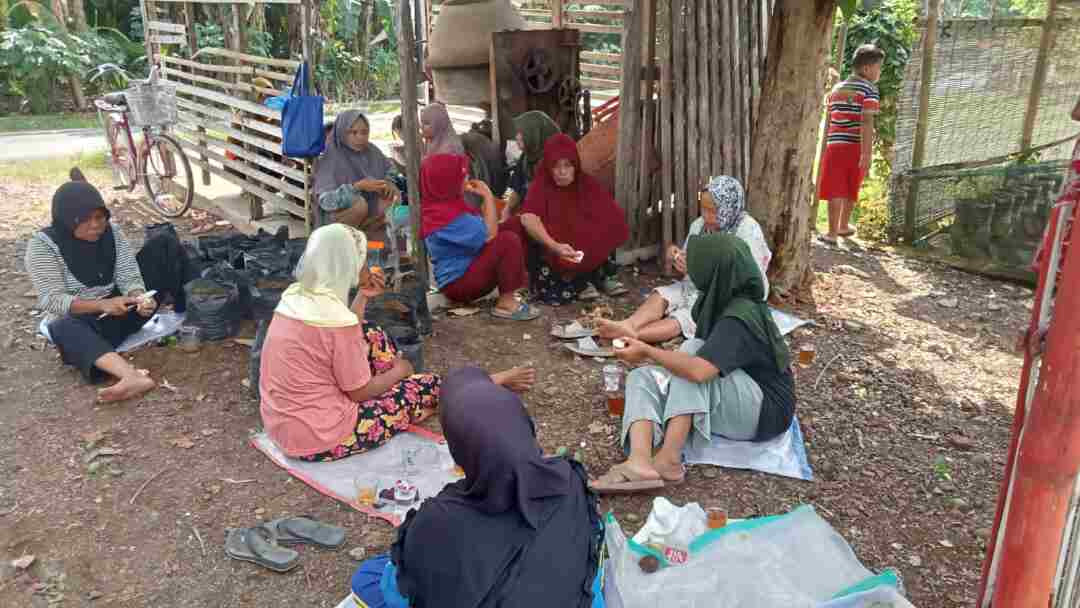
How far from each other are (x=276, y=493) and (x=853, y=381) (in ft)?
10.7

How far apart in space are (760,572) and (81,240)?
4.12m

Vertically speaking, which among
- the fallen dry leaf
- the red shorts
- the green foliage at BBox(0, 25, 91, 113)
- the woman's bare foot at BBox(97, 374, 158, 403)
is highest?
the green foliage at BBox(0, 25, 91, 113)

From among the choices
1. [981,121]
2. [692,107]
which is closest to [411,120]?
[692,107]

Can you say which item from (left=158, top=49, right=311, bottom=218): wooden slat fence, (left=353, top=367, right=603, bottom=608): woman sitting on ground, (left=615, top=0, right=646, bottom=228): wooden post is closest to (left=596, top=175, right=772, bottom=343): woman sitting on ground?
(left=615, top=0, right=646, bottom=228): wooden post

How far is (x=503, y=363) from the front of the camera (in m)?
5.04

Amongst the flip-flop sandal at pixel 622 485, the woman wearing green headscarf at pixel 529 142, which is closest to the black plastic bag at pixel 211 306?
the woman wearing green headscarf at pixel 529 142

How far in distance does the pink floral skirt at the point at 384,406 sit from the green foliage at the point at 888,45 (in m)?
7.62

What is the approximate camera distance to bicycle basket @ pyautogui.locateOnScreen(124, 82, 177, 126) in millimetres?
7855

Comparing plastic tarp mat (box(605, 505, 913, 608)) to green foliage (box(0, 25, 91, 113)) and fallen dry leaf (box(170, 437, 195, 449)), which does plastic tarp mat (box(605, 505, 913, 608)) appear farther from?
green foliage (box(0, 25, 91, 113))

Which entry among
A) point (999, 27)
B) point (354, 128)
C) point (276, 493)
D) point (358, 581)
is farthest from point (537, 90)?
point (358, 581)

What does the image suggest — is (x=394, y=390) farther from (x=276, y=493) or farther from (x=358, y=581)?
(x=358, y=581)

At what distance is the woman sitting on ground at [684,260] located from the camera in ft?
16.3

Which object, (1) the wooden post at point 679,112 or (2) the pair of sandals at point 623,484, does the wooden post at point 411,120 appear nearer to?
(1) the wooden post at point 679,112

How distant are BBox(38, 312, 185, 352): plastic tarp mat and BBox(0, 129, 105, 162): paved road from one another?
6850 mm
